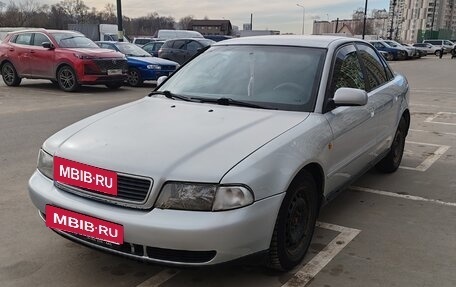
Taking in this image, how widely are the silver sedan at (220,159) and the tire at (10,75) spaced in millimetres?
11510

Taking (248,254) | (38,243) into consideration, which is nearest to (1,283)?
(38,243)

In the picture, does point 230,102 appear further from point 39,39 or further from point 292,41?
point 39,39

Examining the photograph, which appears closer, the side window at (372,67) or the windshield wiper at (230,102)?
the windshield wiper at (230,102)

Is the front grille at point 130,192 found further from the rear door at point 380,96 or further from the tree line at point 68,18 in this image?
the tree line at point 68,18

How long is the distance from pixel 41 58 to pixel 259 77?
1095 cm

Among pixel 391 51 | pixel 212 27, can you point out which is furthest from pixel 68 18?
pixel 391 51

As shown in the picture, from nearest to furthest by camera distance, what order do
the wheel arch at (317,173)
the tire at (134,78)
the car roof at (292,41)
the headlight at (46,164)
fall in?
the headlight at (46,164), the wheel arch at (317,173), the car roof at (292,41), the tire at (134,78)

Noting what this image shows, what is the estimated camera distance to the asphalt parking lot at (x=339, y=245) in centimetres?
312

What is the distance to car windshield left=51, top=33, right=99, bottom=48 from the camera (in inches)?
519

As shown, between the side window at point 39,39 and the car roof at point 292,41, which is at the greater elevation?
the car roof at point 292,41

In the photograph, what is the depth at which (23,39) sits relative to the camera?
13.8 m

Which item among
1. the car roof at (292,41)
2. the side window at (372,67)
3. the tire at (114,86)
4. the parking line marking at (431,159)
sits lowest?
the tire at (114,86)

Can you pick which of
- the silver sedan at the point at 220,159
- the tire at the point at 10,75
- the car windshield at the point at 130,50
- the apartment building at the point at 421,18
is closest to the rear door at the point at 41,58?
the tire at the point at 10,75

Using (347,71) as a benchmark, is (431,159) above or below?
below
